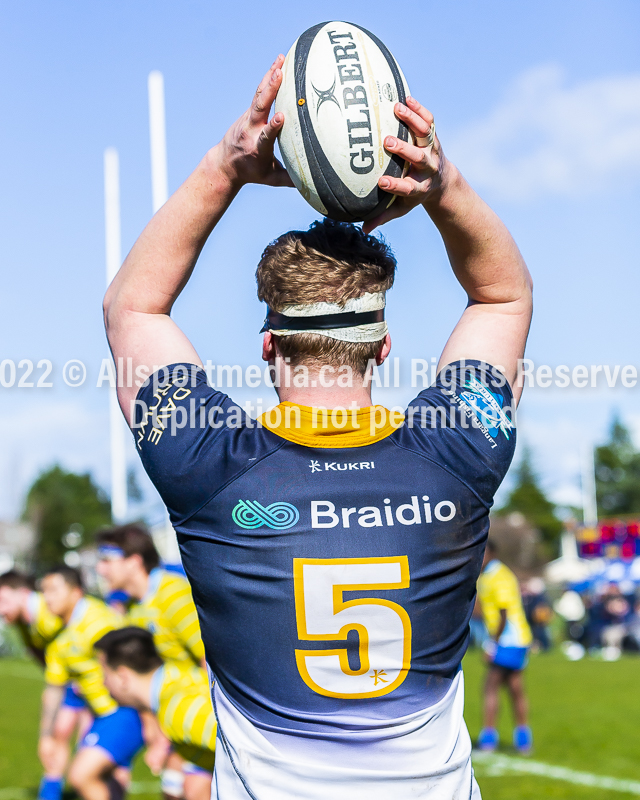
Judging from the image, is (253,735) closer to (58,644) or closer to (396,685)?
(396,685)

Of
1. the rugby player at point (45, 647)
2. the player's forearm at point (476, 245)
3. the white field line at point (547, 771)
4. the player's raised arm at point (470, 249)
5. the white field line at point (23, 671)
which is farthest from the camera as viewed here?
the white field line at point (23, 671)

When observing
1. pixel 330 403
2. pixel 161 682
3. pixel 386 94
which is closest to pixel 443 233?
pixel 386 94

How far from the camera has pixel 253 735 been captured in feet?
6.40

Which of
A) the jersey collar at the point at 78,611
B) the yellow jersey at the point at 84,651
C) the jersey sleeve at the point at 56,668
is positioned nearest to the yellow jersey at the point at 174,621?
the yellow jersey at the point at 84,651

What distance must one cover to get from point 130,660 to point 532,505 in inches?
3763

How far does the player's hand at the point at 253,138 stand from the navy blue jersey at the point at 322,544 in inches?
21.3

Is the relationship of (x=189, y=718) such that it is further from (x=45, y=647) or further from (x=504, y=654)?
(x=504, y=654)

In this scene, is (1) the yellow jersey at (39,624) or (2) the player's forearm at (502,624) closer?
(1) the yellow jersey at (39,624)

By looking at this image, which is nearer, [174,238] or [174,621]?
[174,238]

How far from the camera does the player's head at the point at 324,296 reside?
2023 millimetres

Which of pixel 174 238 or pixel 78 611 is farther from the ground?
pixel 174 238

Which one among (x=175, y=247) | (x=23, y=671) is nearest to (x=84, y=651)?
(x=175, y=247)

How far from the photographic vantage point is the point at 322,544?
190cm

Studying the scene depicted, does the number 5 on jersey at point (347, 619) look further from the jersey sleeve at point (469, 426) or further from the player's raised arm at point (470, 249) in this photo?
the player's raised arm at point (470, 249)
